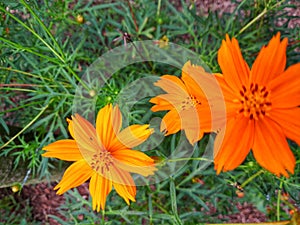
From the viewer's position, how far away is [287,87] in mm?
824

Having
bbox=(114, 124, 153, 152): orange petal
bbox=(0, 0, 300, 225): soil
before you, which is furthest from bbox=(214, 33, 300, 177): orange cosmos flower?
bbox=(0, 0, 300, 225): soil

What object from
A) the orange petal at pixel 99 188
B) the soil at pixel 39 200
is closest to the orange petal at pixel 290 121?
the orange petal at pixel 99 188

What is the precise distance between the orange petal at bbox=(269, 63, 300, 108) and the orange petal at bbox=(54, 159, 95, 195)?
482 mm

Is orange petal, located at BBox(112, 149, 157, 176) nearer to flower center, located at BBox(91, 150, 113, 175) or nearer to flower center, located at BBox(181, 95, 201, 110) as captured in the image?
flower center, located at BBox(91, 150, 113, 175)

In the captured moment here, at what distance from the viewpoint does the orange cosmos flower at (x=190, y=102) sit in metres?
0.87

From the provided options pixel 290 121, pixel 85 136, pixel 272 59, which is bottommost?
pixel 85 136

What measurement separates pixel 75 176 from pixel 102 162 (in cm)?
8

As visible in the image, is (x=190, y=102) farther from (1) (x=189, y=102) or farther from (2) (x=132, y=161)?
(2) (x=132, y=161)

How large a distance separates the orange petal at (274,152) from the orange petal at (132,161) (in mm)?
274

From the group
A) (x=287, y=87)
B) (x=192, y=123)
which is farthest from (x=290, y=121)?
(x=192, y=123)

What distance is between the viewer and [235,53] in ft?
2.81

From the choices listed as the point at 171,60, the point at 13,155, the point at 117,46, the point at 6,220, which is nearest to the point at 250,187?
the point at 171,60

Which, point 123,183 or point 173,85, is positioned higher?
point 173,85

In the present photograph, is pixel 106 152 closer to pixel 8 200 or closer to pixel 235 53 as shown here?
pixel 235 53
